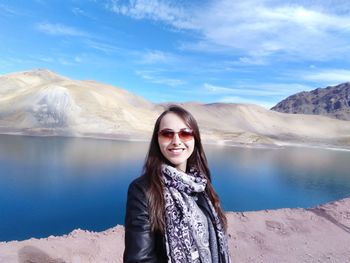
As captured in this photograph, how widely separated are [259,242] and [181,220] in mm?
7618

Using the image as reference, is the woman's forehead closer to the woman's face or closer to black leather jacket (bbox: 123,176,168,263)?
the woman's face

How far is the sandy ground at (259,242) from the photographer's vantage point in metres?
7.22

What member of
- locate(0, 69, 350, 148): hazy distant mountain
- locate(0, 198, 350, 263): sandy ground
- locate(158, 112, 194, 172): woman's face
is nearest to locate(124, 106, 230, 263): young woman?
locate(158, 112, 194, 172): woman's face

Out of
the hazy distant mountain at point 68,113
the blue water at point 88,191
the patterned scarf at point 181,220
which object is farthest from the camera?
the hazy distant mountain at point 68,113

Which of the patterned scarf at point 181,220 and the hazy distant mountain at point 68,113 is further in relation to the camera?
the hazy distant mountain at point 68,113

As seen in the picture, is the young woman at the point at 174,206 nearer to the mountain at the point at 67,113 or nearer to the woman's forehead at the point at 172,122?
the woman's forehead at the point at 172,122

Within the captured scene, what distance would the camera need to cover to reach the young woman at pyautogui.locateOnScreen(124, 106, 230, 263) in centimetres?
195

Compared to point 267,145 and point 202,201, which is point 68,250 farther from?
point 267,145

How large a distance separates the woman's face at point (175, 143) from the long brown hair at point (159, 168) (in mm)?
34

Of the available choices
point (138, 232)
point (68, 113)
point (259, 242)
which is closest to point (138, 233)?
point (138, 232)

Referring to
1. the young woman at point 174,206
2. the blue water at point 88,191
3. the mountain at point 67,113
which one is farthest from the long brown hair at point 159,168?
the mountain at point 67,113

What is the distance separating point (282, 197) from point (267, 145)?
184 feet

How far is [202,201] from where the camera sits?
2.30m

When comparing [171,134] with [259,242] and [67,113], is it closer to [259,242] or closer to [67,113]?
[259,242]
